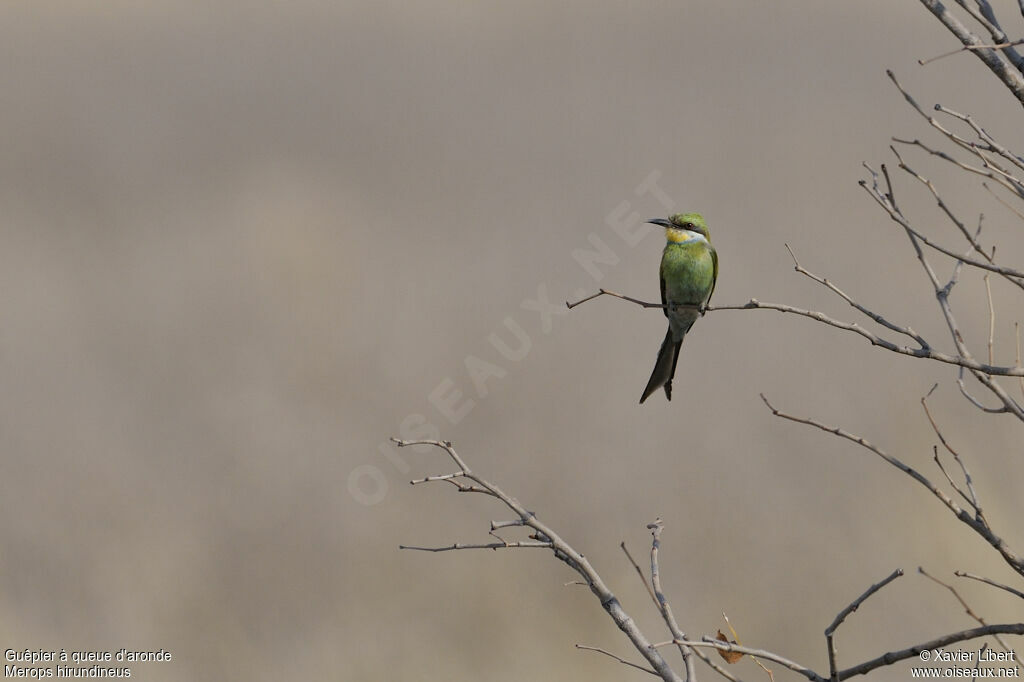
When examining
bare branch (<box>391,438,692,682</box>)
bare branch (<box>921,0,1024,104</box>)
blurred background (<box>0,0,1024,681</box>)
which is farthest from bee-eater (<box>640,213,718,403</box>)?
blurred background (<box>0,0,1024,681</box>)

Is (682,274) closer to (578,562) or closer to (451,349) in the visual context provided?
(578,562)

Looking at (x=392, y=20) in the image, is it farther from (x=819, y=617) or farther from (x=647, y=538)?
(x=819, y=617)

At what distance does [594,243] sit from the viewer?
10.6m

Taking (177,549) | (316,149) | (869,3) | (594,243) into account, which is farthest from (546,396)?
(869,3)

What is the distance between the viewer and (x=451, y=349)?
9.46 metres

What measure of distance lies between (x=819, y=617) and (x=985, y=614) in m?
1.28

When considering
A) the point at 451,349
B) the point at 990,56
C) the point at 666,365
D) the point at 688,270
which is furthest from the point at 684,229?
the point at 451,349

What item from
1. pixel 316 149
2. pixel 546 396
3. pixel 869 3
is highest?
pixel 869 3

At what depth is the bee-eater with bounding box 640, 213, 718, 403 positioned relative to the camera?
4.25 metres

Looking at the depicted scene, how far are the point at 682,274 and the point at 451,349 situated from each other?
17.5 feet

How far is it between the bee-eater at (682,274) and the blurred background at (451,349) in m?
3.59

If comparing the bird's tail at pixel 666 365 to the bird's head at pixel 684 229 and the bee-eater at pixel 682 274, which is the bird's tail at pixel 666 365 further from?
the bird's head at pixel 684 229

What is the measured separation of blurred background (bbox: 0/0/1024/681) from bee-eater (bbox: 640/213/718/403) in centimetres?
359

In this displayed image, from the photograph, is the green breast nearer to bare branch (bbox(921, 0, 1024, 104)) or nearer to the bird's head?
the bird's head
